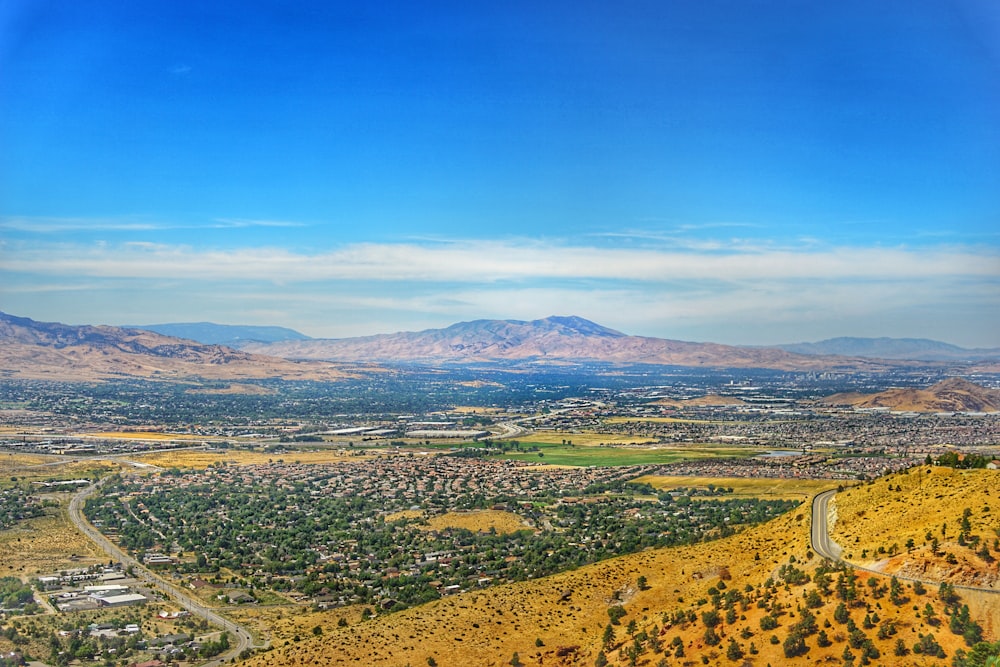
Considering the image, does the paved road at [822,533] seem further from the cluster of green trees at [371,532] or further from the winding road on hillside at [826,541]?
the cluster of green trees at [371,532]

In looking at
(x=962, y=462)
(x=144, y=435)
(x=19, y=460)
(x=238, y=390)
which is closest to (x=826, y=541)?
(x=962, y=462)

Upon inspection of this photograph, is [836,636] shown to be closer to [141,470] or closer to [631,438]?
[141,470]

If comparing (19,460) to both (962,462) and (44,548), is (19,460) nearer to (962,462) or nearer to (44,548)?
(44,548)

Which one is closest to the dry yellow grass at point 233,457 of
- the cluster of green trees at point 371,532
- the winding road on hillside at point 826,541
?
the cluster of green trees at point 371,532

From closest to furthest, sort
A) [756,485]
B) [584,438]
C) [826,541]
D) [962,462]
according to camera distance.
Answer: [826,541] → [962,462] → [756,485] → [584,438]

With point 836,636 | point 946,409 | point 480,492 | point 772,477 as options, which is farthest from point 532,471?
point 946,409

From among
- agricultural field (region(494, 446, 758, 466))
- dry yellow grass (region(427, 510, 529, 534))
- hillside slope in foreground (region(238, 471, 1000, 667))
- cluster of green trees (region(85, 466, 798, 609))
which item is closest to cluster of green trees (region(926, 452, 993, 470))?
hillside slope in foreground (region(238, 471, 1000, 667))
